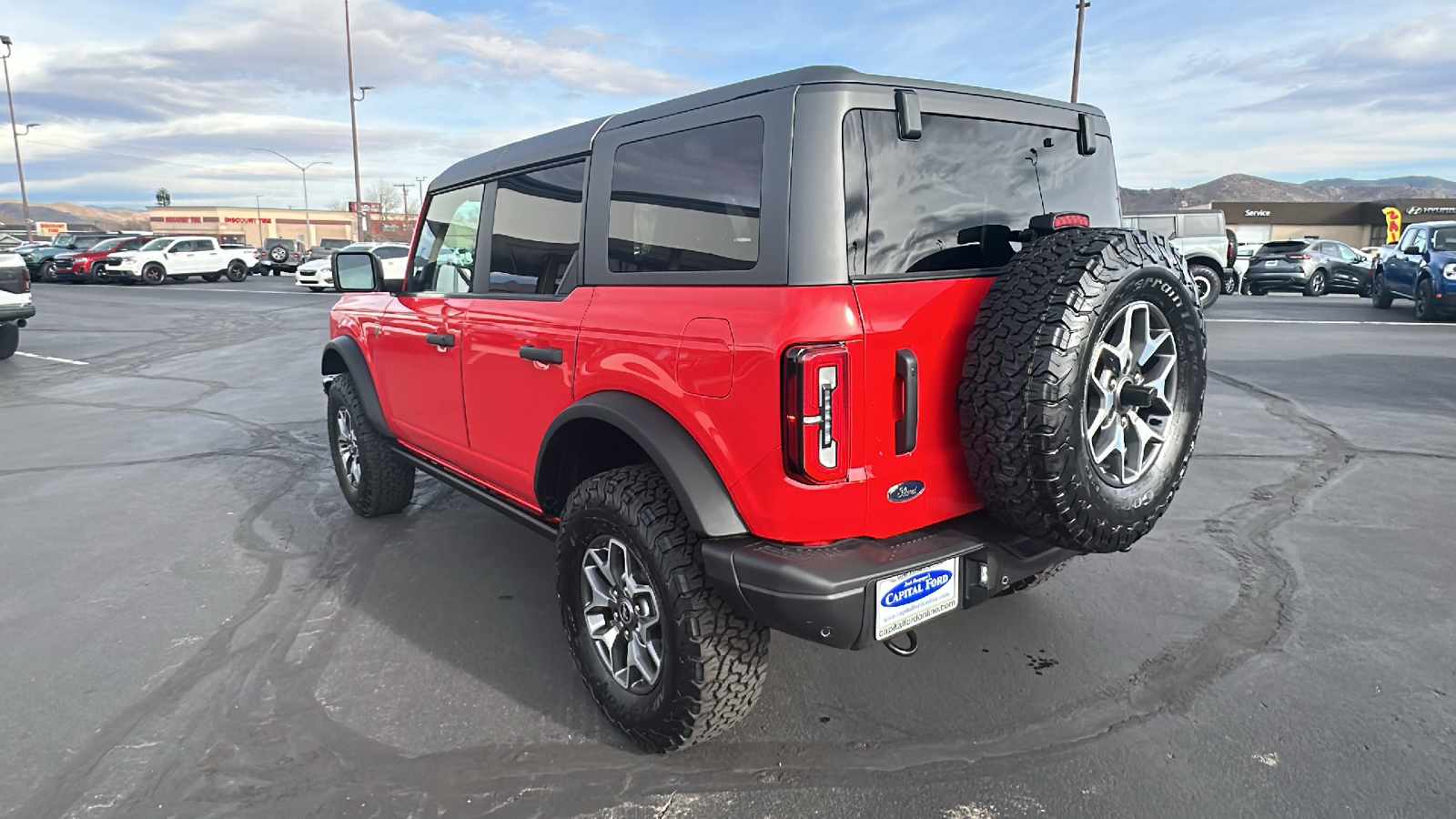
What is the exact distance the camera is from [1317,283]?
21969 mm

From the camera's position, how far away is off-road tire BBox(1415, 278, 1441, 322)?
15.0 m

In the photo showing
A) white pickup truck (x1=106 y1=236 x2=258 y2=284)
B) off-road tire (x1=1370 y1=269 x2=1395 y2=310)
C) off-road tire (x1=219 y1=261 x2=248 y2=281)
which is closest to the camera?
off-road tire (x1=1370 y1=269 x2=1395 y2=310)

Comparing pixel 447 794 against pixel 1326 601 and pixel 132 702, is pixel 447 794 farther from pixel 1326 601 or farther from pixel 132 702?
pixel 1326 601

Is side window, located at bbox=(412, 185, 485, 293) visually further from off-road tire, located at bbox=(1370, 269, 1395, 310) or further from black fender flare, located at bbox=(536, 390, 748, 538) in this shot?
off-road tire, located at bbox=(1370, 269, 1395, 310)

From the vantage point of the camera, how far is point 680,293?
259 cm

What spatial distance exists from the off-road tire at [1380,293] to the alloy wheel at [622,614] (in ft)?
65.2

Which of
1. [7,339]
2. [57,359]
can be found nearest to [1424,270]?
[57,359]

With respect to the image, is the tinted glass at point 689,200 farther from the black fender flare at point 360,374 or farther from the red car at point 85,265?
the red car at point 85,265

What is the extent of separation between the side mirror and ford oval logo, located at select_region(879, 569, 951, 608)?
3300 millimetres

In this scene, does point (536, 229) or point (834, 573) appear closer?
point (834, 573)

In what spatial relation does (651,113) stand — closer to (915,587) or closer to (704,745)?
(915,587)

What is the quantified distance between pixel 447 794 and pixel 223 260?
34019mm

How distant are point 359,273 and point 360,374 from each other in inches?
21.9

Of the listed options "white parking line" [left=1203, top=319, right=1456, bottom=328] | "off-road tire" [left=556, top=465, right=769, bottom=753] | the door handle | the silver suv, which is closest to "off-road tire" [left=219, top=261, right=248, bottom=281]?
the silver suv
